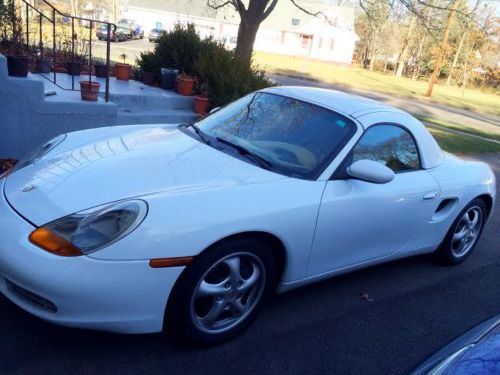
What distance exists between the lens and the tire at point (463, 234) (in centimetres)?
446

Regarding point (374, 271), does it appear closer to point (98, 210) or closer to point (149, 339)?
point (149, 339)

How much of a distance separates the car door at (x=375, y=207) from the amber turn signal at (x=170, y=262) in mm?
956

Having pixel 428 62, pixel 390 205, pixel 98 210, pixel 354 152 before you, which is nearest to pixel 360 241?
pixel 390 205

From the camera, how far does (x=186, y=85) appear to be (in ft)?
26.7

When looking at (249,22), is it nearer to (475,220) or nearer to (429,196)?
(475,220)

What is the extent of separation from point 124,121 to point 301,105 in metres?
3.77

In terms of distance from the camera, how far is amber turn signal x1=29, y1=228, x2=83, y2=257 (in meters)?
2.44

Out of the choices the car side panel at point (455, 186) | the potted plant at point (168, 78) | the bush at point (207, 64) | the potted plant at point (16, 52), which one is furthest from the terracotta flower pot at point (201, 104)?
the car side panel at point (455, 186)

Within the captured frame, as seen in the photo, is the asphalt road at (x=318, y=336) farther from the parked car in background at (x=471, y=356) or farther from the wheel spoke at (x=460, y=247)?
the parked car in background at (x=471, y=356)

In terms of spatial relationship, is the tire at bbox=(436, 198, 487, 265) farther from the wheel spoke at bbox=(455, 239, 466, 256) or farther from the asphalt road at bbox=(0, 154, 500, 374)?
the asphalt road at bbox=(0, 154, 500, 374)

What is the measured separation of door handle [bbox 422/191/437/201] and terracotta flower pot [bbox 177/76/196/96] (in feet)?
16.9

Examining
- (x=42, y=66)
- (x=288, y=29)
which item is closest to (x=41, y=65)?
(x=42, y=66)

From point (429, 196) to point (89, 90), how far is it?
4.40m

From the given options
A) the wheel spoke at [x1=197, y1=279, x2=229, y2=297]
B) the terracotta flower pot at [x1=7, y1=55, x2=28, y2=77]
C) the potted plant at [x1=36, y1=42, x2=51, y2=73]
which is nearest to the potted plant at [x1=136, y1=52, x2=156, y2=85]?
the potted plant at [x1=36, y1=42, x2=51, y2=73]
